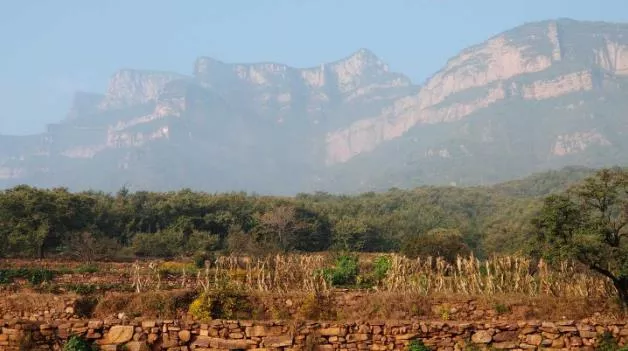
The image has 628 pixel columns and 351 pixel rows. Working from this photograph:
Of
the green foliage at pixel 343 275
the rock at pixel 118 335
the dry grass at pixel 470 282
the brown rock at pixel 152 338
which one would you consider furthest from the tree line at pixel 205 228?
the brown rock at pixel 152 338

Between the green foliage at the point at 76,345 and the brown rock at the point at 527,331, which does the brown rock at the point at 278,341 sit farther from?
the brown rock at the point at 527,331

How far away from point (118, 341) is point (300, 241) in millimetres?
41803

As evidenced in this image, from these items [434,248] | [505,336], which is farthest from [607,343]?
[434,248]

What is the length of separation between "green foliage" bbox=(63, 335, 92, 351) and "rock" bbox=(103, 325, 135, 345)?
0.38 m

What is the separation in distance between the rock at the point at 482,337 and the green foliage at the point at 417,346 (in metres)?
1.07

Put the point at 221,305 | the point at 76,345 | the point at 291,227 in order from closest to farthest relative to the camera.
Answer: the point at 76,345, the point at 221,305, the point at 291,227

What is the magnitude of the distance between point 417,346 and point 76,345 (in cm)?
730

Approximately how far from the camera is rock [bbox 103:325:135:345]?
1262cm

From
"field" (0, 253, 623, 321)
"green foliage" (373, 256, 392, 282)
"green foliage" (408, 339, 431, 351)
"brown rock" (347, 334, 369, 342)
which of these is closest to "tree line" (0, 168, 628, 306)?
"field" (0, 253, 623, 321)

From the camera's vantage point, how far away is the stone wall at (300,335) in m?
12.6

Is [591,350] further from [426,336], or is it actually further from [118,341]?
[118,341]

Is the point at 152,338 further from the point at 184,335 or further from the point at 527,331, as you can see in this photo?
the point at 527,331

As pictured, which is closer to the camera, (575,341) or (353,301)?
(575,341)

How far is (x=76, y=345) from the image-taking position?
486 inches
